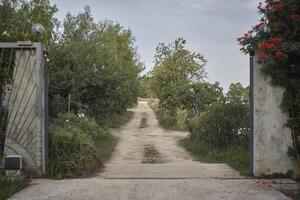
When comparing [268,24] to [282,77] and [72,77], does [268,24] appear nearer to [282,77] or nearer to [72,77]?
[282,77]

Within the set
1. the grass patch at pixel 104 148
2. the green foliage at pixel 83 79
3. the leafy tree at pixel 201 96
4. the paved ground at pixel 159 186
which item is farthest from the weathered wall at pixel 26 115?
the leafy tree at pixel 201 96

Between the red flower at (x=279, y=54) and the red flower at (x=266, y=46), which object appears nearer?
the red flower at (x=279, y=54)

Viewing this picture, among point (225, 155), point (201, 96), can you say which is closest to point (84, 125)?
point (225, 155)

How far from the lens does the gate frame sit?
35.5 feet

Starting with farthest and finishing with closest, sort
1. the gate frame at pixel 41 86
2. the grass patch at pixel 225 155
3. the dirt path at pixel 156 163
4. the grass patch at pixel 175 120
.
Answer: the grass patch at pixel 175 120 < the grass patch at pixel 225 155 < the dirt path at pixel 156 163 < the gate frame at pixel 41 86

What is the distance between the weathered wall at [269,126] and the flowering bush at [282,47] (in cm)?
18

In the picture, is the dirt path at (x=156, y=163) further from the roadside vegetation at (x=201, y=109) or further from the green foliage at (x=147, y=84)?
the green foliage at (x=147, y=84)

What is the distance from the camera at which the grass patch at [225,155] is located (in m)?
13.1

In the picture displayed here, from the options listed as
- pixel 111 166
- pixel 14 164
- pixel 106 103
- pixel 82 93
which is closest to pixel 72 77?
pixel 82 93

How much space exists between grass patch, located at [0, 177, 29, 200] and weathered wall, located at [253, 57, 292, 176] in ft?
15.4

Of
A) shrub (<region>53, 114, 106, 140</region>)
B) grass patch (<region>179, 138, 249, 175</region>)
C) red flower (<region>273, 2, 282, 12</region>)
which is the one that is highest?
red flower (<region>273, 2, 282, 12</region>)

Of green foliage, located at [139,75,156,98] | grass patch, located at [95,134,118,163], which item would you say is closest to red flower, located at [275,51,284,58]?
grass patch, located at [95,134,118,163]

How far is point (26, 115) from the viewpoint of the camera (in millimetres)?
10922

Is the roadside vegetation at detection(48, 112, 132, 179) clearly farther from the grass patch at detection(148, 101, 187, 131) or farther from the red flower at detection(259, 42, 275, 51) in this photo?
the grass patch at detection(148, 101, 187, 131)
